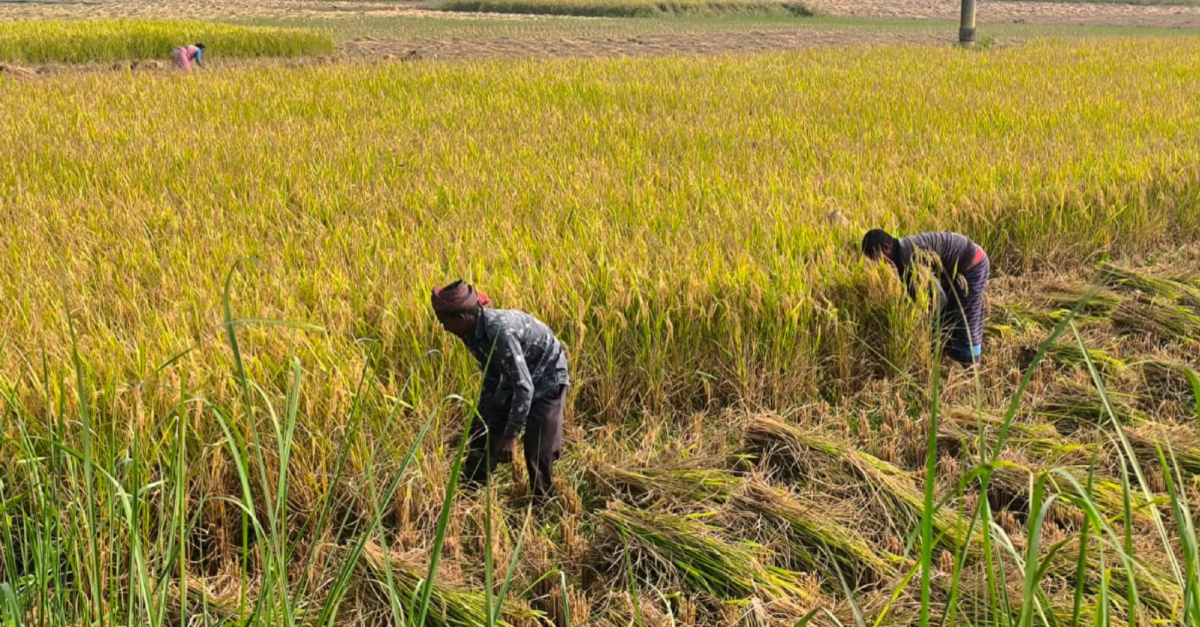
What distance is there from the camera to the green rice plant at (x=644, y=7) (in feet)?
113

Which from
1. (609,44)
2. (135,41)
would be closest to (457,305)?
(135,41)

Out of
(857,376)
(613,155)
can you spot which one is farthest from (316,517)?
(613,155)

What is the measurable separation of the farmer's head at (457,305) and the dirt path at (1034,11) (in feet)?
106

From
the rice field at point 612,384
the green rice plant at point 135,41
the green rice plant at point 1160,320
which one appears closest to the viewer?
the rice field at point 612,384

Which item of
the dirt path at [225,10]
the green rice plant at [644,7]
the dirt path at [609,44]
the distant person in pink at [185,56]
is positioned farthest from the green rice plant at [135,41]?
the green rice plant at [644,7]

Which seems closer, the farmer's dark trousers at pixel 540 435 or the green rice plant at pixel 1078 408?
the farmer's dark trousers at pixel 540 435

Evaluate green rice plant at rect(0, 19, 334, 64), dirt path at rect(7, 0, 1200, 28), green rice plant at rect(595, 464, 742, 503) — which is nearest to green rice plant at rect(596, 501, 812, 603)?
green rice plant at rect(595, 464, 742, 503)

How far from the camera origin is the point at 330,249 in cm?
352

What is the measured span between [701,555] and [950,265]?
5.97ft

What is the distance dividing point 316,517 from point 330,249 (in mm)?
1540

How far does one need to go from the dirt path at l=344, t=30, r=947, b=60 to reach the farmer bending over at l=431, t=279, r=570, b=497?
11.9 metres

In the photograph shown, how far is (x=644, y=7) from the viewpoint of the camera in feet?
113

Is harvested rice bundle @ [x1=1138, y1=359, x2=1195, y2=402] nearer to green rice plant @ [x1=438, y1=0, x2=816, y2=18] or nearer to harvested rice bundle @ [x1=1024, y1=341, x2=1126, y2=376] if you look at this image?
harvested rice bundle @ [x1=1024, y1=341, x2=1126, y2=376]

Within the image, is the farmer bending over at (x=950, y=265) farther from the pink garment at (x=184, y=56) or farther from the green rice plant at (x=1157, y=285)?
the pink garment at (x=184, y=56)
